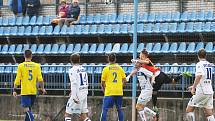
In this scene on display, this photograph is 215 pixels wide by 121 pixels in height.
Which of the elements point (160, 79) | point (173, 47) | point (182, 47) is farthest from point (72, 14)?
point (160, 79)

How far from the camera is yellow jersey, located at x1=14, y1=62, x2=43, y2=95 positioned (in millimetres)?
16453

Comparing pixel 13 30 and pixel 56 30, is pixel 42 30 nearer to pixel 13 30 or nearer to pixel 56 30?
pixel 56 30

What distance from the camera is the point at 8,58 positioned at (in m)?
26.7

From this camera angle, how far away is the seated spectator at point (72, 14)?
25375mm

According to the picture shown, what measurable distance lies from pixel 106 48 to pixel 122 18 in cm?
184

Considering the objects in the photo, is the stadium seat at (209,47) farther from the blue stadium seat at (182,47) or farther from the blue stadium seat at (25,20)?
the blue stadium seat at (25,20)

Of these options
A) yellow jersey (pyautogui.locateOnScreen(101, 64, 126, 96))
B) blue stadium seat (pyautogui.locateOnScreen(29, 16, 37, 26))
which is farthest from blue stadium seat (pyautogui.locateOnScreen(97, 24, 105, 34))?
yellow jersey (pyautogui.locateOnScreen(101, 64, 126, 96))

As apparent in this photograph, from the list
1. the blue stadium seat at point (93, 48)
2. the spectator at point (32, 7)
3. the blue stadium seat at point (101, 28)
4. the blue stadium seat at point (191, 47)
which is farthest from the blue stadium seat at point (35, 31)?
the blue stadium seat at point (191, 47)

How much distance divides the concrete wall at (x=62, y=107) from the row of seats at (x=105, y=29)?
14.1 ft

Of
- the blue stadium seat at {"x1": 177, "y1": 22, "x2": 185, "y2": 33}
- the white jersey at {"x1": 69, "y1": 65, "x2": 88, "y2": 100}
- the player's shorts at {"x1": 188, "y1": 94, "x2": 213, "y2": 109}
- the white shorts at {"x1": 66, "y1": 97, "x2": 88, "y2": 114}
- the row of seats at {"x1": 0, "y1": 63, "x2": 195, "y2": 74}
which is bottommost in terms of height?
the white shorts at {"x1": 66, "y1": 97, "x2": 88, "y2": 114}

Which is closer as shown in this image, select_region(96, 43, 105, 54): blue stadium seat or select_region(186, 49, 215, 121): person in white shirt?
select_region(186, 49, 215, 121): person in white shirt

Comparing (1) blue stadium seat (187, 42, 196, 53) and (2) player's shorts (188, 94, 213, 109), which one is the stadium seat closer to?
(1) blue stadium seat (187, 42, 196, 53)

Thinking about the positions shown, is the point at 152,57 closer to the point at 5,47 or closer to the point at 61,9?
the point at 61,9

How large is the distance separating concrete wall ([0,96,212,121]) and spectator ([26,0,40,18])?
666cm
